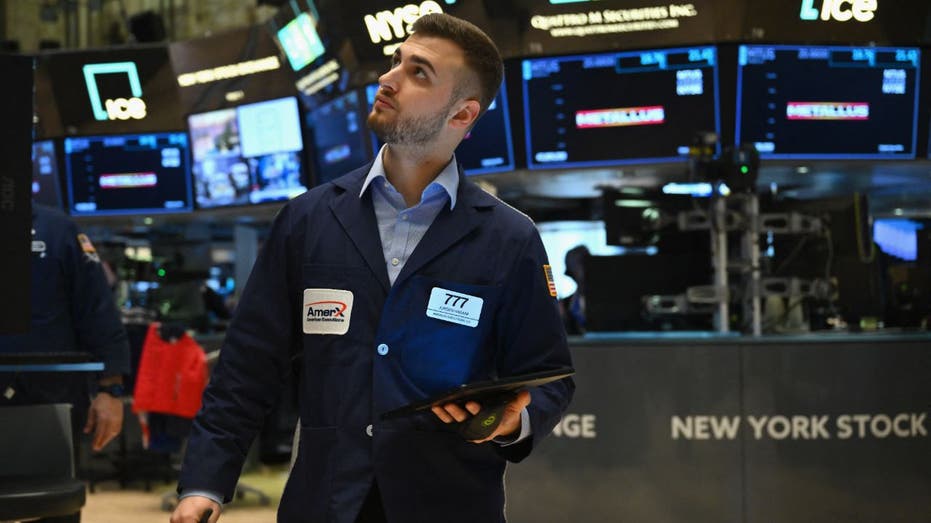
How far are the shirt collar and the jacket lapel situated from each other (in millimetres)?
17

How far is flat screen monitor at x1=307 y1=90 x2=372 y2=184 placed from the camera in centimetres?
746

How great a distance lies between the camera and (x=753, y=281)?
604 centimetres

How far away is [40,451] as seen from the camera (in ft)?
10.6

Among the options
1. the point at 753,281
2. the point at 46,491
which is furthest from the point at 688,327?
the point at 46,491

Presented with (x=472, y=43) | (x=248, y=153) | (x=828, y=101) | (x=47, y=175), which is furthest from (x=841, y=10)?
(x=47, y=175)

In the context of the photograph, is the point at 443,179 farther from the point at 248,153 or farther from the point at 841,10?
the point at 248,153

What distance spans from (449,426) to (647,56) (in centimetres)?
497

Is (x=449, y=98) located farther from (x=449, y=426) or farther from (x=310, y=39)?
(x=310, y=39)

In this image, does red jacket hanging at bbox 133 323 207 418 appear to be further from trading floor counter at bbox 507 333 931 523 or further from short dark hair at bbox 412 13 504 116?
short dark hair at bbox 412 13 504 116

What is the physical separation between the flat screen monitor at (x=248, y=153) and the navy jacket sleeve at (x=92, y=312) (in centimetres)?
427

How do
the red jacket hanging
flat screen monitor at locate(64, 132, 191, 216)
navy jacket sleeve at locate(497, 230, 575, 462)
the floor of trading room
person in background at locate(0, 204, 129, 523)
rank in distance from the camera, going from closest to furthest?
navy jacket sleeve at locate(497, 230, 575, 462)
person in background at locate(0, 204, 129, 523)
the floor of trading room
the red jacket hanging
flat screen monitor at locate(64, 132, 191, 216)

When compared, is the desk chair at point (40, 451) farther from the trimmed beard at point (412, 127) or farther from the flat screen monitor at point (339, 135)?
the flat screen monitor at point (339, 135)

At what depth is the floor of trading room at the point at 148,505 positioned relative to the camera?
6465 mm

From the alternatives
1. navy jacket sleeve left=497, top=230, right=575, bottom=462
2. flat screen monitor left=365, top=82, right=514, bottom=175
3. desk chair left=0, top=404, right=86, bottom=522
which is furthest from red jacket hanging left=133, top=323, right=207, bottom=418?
navy jacket sleeve left=497, top=230, right=575, bottom=462
